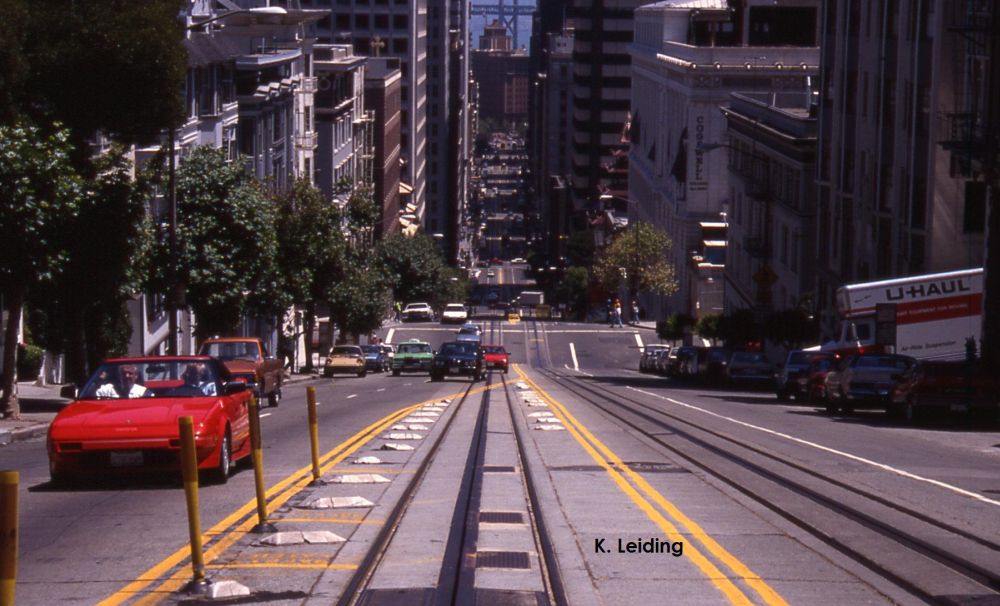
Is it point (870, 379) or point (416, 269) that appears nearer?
point (870, 379)

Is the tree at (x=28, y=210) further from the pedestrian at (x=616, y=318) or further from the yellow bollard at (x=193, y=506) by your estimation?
the pedestrian at (x=616, y=318)

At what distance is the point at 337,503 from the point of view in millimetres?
14438

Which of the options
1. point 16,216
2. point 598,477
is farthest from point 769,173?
point 598,477

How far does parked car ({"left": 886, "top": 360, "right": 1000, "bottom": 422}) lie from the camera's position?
30.5 metres

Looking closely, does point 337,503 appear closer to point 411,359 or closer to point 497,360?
point 411,359

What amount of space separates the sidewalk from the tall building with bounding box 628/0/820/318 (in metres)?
62.1

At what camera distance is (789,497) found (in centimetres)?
1580

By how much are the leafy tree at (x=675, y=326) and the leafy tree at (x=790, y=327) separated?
21170 mm

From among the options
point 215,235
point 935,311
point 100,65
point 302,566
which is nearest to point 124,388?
point 302,566

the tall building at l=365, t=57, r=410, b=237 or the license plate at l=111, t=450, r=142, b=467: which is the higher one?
the tall building at l=365, t=57, r=410, b=237

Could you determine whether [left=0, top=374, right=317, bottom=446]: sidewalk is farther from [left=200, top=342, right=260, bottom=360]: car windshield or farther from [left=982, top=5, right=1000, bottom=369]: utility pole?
[left=982, top=5, right=1000, bottom=369]: utility pole

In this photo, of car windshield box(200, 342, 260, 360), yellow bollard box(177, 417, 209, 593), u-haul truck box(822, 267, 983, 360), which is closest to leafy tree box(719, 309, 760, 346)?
u-haul truck box(822, 267, 983, 360)

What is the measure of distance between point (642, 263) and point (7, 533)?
330ft

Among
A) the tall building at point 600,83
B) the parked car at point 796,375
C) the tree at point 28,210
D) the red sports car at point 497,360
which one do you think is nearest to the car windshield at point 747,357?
the parked car at point 796,375
